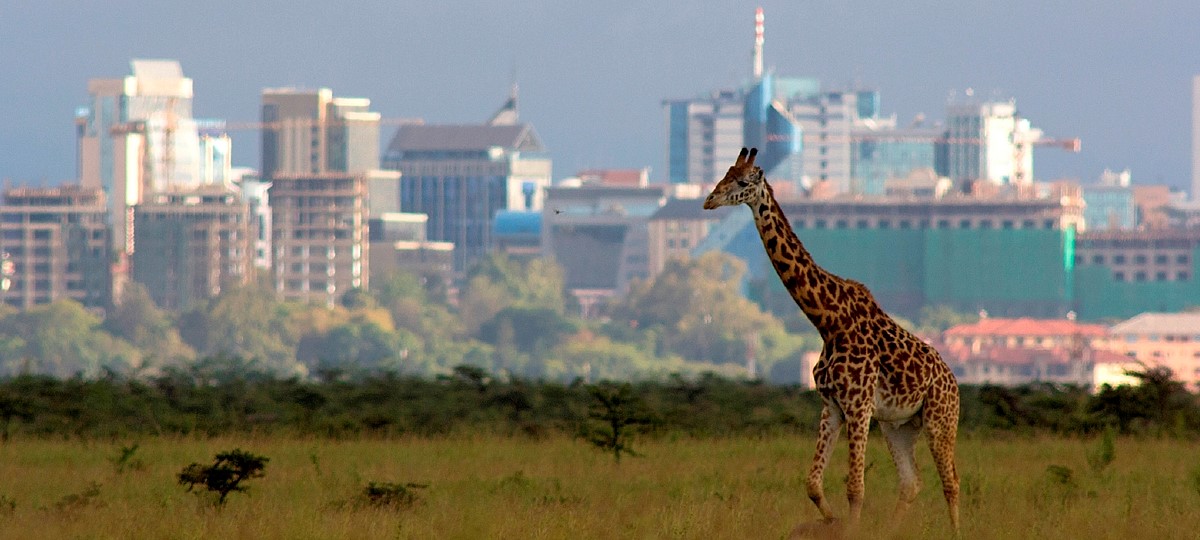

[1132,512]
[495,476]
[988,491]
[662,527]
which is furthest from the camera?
[495,476]

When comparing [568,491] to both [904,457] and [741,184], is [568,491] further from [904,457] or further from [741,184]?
[741,184]

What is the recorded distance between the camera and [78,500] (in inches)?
807

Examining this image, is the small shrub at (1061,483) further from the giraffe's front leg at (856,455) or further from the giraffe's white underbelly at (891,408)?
the giraffe's front leg at (856,455)

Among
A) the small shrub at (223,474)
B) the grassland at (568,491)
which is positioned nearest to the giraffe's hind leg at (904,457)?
the grassland at (568,491)

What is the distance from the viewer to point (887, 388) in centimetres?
1741

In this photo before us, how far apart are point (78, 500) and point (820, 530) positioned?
21.9ft

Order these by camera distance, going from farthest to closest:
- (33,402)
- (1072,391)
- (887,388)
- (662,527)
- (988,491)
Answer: (1072,391), (33,402), (988,491), (662,527), (887,388)

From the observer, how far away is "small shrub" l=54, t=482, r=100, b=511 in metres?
20.1

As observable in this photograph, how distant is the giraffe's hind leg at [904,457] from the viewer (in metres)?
18.1

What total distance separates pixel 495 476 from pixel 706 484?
2.30 metres

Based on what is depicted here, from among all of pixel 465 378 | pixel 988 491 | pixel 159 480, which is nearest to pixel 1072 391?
pixel 465 378

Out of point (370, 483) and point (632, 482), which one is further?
point (632, 482)

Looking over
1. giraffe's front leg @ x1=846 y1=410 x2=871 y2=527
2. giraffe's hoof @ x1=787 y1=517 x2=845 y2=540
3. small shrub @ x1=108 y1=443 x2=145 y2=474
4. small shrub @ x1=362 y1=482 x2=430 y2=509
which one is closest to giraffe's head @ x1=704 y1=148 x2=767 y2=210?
giraffe's front leg @ x1=846 y1=410 x2=871 y2=527

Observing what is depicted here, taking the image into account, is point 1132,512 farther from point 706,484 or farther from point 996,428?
point 996,428
